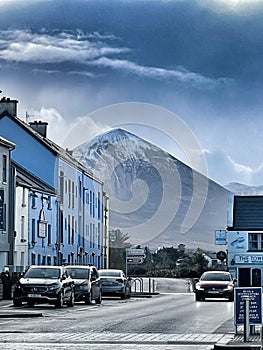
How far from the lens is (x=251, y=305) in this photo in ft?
63.0

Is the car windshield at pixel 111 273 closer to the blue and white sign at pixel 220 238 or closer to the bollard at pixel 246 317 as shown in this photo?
the bollard at pixel 246 317

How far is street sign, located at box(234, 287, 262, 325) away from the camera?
18998 millimetres

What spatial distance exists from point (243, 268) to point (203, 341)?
63.1 m

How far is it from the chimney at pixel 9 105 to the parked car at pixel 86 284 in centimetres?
Answer: 3087

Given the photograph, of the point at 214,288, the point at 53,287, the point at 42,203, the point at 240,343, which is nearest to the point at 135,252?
the point at 42,203

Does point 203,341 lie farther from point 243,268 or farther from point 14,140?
point 243,268

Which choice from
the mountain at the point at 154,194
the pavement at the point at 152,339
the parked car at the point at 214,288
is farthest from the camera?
the mountain at the point at 154,194

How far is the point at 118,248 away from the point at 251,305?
281ft

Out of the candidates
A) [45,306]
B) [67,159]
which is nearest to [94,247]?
[67,159]

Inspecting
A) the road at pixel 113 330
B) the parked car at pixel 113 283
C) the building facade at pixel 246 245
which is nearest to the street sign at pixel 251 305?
the road at pixel 113 330

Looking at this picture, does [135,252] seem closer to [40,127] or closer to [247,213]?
[40,127]

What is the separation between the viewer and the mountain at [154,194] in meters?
104

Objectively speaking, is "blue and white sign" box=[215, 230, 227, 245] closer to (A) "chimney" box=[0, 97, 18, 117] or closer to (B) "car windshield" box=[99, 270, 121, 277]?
(A) "chimney" box=[0, 97, 18, 117]

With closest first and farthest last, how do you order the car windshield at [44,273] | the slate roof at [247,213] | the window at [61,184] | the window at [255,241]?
the car windshield at [44,273] → the window at [61,184] → the window at [255,241] → the slate roof at [247,213]
